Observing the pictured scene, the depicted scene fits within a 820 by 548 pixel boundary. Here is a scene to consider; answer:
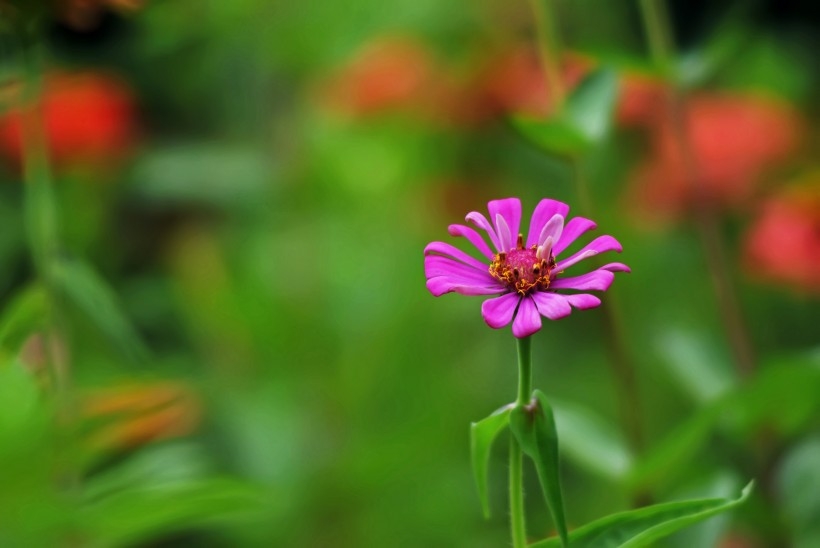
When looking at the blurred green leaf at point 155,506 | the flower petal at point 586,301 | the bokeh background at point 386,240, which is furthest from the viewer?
the bokeh background at point 386,240

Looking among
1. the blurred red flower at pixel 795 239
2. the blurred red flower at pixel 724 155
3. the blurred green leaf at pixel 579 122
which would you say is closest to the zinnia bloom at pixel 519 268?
the blurred green leaf at pixel 579 122

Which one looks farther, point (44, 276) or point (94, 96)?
point (94, 96)

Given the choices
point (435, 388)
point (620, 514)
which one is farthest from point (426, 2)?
point (620, 514)

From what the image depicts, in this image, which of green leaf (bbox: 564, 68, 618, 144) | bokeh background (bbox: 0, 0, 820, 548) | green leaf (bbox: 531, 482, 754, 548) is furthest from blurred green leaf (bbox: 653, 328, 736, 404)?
green leaf (bbox: 531, 482, 754, 548)

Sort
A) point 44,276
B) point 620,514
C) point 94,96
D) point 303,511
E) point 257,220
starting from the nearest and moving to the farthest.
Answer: point 620,514, point 44,276, point 303,511, point 94,96, point 257,220

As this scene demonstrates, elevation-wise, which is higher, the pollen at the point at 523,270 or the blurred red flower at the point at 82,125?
the blurred red flower at the point at 82,125

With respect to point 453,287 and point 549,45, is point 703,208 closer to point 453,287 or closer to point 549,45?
point 549,45

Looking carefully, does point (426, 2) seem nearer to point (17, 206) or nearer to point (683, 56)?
point (17, 206)

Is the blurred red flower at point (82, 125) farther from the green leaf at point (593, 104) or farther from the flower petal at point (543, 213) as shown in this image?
the flower petal at point (543, 213)

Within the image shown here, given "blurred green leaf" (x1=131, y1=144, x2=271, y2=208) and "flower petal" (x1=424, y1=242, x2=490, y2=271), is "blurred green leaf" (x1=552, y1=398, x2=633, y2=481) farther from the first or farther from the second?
"blurred green leaf" (x1=131, y1=144, x2=271, y2=208)
